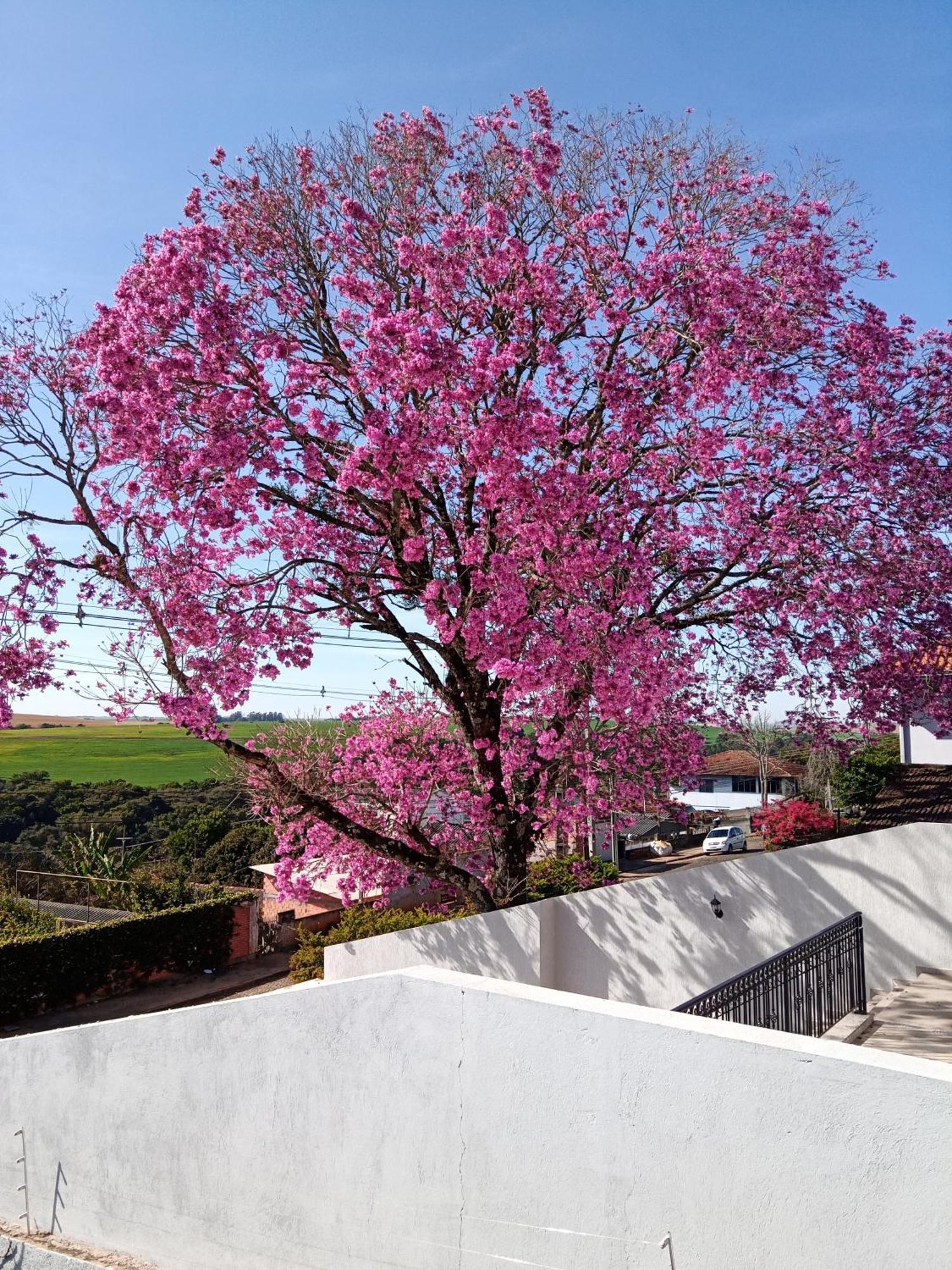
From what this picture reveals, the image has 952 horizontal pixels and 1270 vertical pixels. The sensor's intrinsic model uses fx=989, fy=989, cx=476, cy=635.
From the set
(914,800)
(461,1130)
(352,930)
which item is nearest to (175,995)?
(352,930)

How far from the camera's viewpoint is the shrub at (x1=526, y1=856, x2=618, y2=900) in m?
14.1

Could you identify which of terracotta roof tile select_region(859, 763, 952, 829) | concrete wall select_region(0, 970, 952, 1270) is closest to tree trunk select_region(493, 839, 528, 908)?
concrete wall select_region(0, 970, 952, 1270)

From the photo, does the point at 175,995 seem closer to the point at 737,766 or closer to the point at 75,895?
the point at 75,895

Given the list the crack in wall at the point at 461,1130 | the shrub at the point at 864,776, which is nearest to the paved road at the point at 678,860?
the shrub at the point at 864,776

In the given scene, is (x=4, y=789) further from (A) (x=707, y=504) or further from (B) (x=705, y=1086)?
(B) (x=705, y=1086)

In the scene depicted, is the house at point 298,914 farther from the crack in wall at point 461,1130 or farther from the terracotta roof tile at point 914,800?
the crack in wall at point 461,1130

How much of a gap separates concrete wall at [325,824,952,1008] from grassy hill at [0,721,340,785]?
4881 cm

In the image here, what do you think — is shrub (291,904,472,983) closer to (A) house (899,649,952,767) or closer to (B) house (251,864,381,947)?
(B) house (251,864,381,947)

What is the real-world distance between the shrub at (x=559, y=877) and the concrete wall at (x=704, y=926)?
12.4 ft

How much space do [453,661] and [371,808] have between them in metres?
2.87

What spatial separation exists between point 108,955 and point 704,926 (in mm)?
16167

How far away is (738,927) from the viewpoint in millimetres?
Answer: 9227

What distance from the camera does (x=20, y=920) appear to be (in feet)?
72.5

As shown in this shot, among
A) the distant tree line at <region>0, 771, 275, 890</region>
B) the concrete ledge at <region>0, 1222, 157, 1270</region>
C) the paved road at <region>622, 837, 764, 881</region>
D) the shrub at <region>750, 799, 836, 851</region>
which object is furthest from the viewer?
the paved road at <region>622, 837, 764, 881</region>
